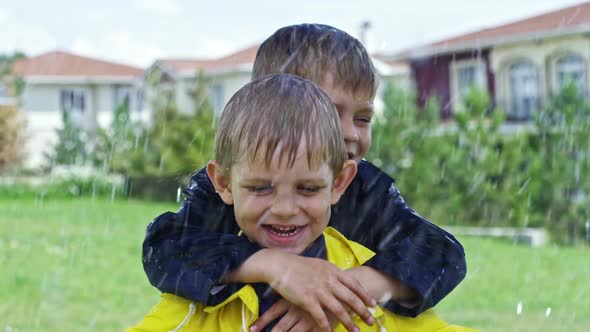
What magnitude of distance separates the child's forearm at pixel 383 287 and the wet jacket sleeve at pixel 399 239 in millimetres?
13

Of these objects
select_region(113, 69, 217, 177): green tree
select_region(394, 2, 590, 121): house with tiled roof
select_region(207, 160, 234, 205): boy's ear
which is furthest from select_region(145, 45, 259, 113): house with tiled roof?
select_region(207, 160, 234, 205): boy's ear

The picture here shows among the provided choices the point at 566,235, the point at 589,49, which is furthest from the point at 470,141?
the point at 589,49

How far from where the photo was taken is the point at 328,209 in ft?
7.20

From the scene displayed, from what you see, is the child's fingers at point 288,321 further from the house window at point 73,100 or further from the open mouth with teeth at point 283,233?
the house window at point 73,100

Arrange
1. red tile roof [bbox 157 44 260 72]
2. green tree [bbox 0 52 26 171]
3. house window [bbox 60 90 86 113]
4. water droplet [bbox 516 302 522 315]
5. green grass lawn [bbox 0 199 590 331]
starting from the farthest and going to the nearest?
1. house window [bbox 60 90 86 113]
2. green tree [bbox 0 52 26 171]
3. red tile roof [bbox 157 44 260 72]
4. water droplet [bbox 516 302 522 315]
5. green grass lawn [bbox 0 199 590 331]

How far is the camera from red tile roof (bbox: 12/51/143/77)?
48.8m

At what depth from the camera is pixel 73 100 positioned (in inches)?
1927

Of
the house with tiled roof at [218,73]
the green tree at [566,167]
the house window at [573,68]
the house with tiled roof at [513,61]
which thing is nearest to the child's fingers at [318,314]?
the green tree at [566,167]

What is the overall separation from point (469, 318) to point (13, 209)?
50.9 feet

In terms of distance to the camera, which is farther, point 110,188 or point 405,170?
point 110,188

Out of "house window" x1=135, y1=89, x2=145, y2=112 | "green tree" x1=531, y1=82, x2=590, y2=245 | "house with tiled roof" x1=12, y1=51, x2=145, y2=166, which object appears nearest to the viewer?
"green tree" x1=531, y1=82, x2=590, y2=245

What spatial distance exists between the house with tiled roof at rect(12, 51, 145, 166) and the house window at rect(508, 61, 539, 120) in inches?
978

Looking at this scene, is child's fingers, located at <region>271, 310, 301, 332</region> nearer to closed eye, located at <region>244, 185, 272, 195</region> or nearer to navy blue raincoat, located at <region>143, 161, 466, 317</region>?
navy blue raincoat, located at <region>143, 161, 466, 317</region>

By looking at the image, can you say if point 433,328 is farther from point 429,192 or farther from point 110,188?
point 110,188
